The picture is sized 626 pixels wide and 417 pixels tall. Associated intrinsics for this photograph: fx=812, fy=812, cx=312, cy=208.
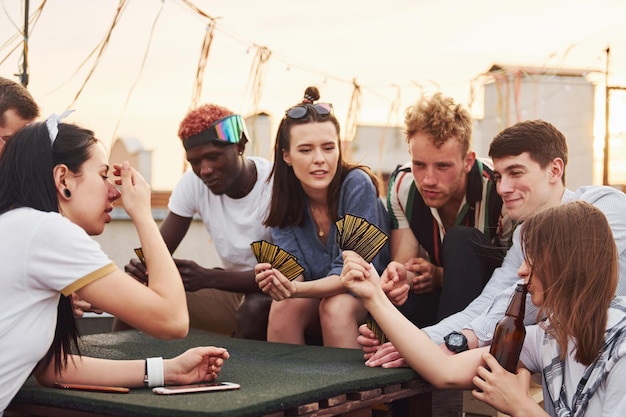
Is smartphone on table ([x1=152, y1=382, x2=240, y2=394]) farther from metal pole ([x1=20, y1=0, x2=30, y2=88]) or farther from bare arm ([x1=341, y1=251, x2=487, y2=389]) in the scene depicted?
metal pole ([x1=20, y1=0, x2=30, y2=88])

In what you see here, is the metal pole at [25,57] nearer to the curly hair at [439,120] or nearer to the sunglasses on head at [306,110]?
the sunglasses on head at [306,110]

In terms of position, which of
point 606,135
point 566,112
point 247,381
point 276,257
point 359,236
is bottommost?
point 247,381

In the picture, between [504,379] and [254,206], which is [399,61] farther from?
[504,379]

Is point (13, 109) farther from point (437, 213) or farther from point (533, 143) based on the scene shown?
point (533, 143)

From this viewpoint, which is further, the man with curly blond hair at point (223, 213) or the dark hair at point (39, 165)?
the man with curly blond hair at point (223, 213)

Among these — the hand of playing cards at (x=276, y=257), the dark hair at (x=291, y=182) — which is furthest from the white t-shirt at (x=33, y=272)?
the dark hair at (x=291, y=182)

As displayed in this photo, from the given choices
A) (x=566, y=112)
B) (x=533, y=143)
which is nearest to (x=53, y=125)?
(x=533, y=143)

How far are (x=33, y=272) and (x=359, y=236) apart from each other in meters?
1.12

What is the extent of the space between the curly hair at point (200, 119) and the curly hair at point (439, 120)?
1.10 meters

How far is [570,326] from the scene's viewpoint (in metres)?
2.33

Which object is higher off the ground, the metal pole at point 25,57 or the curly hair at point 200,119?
the metal pole at point 25,57

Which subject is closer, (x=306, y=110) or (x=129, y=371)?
(x=129, y=371)

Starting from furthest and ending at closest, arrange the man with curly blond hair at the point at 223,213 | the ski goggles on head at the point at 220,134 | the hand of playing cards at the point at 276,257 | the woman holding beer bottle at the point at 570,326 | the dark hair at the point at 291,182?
1. the ski goggles on head at the point at 220,134
2. the man with curly blond hair at the point at 223,213
3. the dark hair at the point at 291,182
4. the hand of playing cards at the point at 276,257
5. the woman holding beer bottle at the point at 570,326

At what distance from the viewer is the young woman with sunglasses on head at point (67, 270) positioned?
7.05ft
